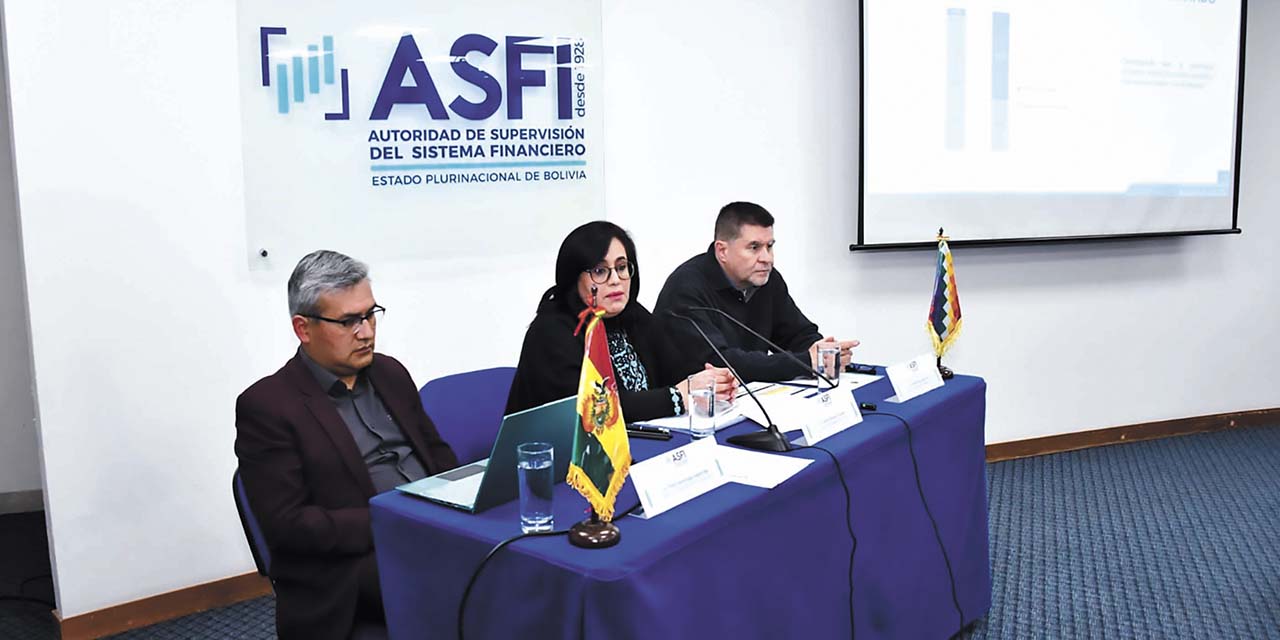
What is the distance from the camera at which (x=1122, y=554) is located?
11.1ft

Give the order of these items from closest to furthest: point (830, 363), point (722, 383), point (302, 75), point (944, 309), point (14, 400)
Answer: point (722, 383) → point (830, 363) → point (944, 309) → point (302, 75) → point (14, 400)

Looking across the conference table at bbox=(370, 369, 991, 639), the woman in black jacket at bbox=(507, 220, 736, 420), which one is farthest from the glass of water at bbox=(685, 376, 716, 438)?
the woman in black jacket at bbox=(507, 220, 736, 420)

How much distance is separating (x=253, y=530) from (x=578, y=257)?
1.01 m

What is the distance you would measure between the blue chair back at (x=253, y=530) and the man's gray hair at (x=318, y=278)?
360 mm

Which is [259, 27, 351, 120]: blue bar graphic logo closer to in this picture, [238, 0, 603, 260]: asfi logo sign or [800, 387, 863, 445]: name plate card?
[238, 0, 603, 260]: asfi logo sign

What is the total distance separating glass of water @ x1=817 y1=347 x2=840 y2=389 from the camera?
2617mm

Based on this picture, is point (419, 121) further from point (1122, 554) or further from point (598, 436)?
point (1122, 554)

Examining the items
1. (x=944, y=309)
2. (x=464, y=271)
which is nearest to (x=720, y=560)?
(x=944, y=309)

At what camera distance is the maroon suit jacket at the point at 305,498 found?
1.90m

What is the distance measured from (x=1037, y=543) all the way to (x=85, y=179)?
3205 millimetres

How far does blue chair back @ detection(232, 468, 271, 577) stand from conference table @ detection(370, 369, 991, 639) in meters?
0.30

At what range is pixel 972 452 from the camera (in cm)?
274

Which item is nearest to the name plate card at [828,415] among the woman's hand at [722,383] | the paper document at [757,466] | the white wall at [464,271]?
the paper document at [757,466]

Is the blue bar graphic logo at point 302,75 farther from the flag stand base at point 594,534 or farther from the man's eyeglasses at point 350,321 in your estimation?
the flag stand base at point 594,534
